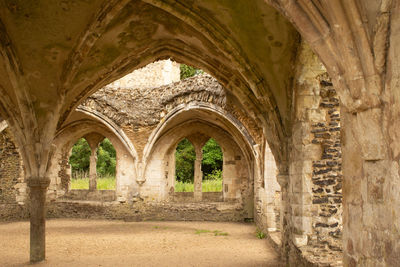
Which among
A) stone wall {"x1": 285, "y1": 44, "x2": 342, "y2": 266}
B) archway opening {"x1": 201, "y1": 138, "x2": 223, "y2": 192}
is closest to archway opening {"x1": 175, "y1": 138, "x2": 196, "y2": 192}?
archway opening {"x1": 201, "y1": 138, "x2": 223, "y2": 192}

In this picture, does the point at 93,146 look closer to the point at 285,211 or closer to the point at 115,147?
the point at 115,147

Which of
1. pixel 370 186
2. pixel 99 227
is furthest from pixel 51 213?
pixel 370 186

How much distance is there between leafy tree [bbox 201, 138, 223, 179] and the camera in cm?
1906

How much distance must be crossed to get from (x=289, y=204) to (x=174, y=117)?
6667 millimetres

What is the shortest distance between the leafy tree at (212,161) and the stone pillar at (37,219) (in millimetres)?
13126

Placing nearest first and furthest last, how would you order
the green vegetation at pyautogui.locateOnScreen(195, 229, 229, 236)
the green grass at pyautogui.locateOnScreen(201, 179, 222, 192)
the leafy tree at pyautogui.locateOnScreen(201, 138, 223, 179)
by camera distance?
the green vegetation at pyautogui.locateOnScreen(195, 229, 229, 236) < the green grass at pyautogui.locateOnScreen(201, 179, 222, 192) < the leafy tree at pyautogui.locateOnScreen(201, 138, 223, 179)

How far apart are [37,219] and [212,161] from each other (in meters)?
13.5

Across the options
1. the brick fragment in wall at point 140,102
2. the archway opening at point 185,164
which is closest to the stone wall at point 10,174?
the brick fragment in wall at point 140,102

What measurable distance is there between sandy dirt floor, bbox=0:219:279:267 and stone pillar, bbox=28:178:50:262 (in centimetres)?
22

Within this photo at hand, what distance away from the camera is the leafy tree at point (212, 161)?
62.5 feet

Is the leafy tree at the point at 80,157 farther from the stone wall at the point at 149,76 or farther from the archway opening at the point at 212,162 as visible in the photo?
the archway opening at the point at 212,162

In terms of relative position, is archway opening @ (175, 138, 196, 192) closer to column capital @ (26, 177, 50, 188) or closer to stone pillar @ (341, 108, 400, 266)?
column capital @ (26, 177, 50, 188)

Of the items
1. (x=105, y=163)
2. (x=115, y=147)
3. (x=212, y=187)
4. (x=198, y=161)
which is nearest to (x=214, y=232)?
(x=198, y=161)

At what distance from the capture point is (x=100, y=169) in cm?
2066
